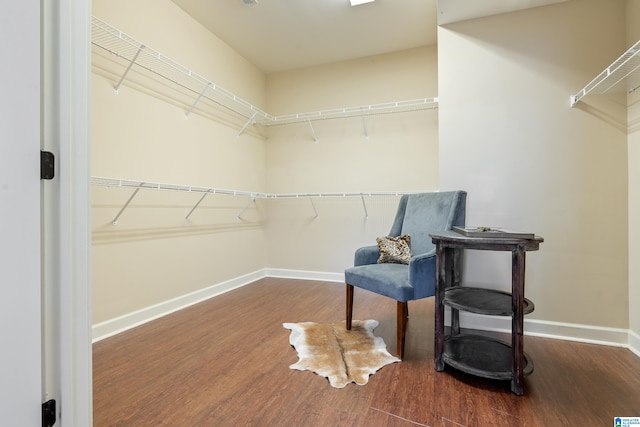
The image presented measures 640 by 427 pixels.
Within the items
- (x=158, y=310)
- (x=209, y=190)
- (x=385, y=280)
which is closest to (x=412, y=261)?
(x=385, y=280)

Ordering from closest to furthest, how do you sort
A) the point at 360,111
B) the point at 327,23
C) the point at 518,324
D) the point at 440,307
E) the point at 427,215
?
the point at 518,324 → the point at 440,307 → the point at 427,215 → the point at 327,23 → the point at 360,111

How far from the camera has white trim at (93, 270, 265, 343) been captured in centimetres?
196

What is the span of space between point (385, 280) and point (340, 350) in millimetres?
518

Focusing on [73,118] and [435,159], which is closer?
[73,118]

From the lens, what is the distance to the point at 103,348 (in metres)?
1.81

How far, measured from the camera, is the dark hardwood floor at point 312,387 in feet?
4.05

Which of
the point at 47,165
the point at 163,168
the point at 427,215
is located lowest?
the point at 427,215

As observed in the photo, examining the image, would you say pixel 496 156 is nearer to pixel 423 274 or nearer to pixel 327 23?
pixel 423 274

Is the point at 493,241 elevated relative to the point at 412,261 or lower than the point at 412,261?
elevated

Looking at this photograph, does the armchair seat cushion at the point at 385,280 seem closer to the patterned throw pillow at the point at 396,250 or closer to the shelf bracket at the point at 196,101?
the patterned throw pillow at the point at 396,250

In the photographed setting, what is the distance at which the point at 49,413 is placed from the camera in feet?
2.60
